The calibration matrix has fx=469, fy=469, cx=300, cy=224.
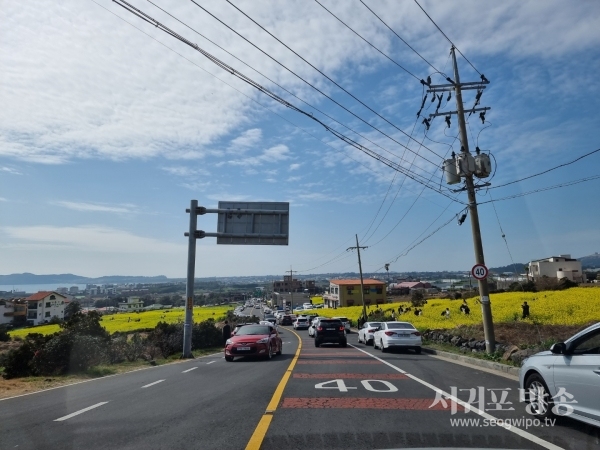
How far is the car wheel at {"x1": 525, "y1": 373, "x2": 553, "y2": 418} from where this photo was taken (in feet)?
22.8

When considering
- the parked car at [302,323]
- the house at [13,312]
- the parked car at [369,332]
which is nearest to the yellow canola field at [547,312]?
the parked car at [369,332]

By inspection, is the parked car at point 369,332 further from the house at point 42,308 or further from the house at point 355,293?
the house at point 42,308

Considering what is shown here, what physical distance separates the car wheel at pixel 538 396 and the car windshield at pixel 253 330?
12092 millimetres

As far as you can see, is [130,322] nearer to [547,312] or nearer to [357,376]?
[547,312]

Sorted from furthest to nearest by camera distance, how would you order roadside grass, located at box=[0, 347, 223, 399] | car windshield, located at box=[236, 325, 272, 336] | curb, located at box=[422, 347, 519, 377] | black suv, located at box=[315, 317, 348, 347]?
black suv, located at box=[315, 317, 348, 347] → car windshield, located at box=[236, 325, 272, 336] → roadside grass, located at box=[0, 347, 223, 399] → curb, located at box=[422, 347, 519, 377]

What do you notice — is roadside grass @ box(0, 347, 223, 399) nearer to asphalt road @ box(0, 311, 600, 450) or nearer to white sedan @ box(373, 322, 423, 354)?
asphalt road @ box(0, 311, 600, 450)

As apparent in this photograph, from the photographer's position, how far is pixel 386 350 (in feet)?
71.1

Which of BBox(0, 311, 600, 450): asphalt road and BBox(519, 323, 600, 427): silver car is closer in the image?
BBox(0, 311, 600, 450): asphalt road

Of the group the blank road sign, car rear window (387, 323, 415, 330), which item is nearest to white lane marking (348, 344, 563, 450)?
car rear window (387, 323, 415, 330)

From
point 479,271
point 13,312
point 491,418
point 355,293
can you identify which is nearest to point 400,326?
point 479,271

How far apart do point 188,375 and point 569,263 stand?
85.7 m

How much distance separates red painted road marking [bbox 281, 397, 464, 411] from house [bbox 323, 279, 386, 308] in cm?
8034

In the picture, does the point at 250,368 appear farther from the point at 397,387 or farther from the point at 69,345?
the point at 69,345

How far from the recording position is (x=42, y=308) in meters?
85.2
